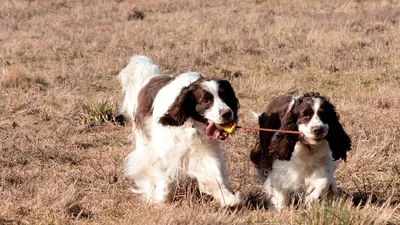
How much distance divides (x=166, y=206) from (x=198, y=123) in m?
0.70

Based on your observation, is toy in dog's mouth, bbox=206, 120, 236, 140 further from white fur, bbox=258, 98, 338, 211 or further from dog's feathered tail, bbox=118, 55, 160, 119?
dog's feathered tail, bbox=118, 55, 160, 119

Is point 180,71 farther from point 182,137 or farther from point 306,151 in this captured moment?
point 306,151

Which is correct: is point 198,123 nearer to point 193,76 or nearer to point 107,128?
point 193,76

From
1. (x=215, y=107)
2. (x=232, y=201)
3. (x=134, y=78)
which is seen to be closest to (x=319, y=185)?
(x=232, y=201)

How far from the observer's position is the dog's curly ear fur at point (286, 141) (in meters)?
5.04

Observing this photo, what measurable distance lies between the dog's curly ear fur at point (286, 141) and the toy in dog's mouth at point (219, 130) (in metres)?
0.39

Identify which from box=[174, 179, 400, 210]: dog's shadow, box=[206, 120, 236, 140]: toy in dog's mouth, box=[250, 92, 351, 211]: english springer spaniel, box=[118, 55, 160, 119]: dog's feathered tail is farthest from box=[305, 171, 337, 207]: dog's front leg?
box=[118, 55, 160, 119]: dog's feathered tail

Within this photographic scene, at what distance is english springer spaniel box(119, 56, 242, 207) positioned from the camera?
5.00m

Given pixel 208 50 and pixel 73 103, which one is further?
pixel 208 50

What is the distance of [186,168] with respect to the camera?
534cm

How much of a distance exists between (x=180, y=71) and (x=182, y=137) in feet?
24.1

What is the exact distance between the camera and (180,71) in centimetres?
1248

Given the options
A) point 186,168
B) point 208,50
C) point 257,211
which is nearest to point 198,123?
point 186,168

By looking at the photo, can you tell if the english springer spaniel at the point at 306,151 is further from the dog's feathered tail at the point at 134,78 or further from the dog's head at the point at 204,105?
the dog's feathered tail at the point at 134,78
